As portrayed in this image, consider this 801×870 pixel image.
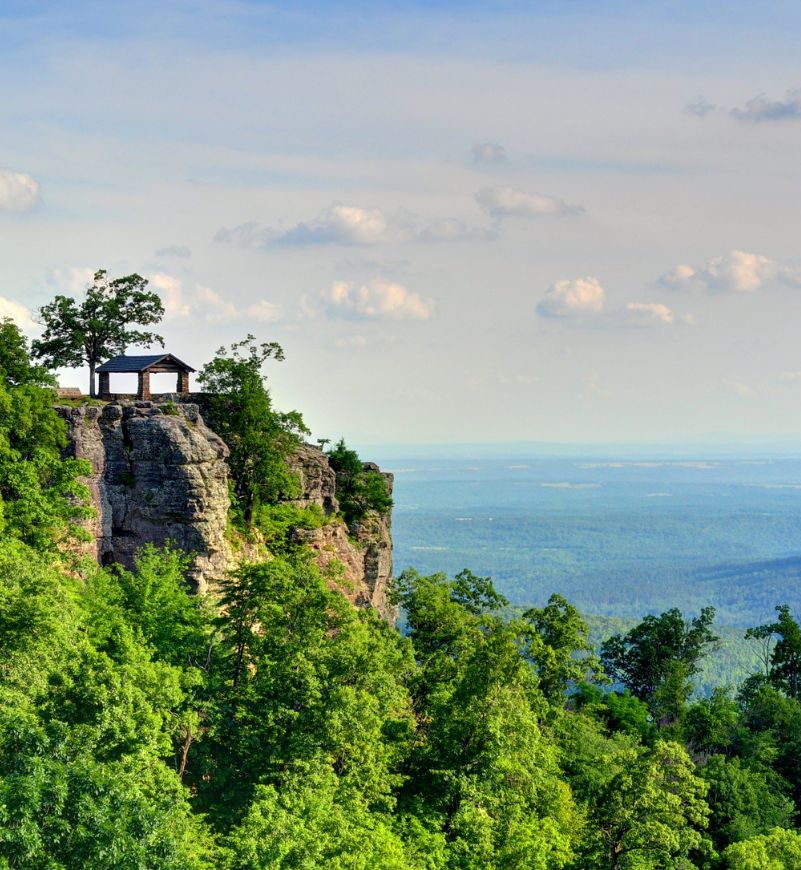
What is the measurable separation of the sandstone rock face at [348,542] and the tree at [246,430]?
8.88 ft

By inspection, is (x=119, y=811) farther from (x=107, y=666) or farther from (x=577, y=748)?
(x=577, y=748)

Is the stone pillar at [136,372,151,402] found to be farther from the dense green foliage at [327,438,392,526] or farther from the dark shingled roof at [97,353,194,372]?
the dense green foliage at [327,438,392,526]

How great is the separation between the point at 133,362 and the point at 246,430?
245 inches

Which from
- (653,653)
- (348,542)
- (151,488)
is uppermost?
(151,488)

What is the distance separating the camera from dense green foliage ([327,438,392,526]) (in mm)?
68750

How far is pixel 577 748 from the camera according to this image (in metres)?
59.7

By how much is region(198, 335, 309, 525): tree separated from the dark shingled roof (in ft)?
7.87

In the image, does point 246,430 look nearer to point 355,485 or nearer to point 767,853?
point 355,485

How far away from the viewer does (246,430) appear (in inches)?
2372

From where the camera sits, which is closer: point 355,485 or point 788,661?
point 355,485

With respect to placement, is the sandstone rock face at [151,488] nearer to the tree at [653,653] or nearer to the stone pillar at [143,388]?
the stone pillar at [143,388]

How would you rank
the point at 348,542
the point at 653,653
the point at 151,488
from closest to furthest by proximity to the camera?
the point at 151,488
the point at 348,542
the point at 653,653

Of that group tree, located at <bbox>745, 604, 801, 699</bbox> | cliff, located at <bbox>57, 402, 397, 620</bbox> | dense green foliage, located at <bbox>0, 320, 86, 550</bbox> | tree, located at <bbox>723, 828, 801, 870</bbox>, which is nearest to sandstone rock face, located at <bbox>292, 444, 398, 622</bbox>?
cliff, located at <bbox>57, 402, 397, 620</bbox>

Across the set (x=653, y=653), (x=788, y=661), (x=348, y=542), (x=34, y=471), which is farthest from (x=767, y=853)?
(x=653, y=653)
